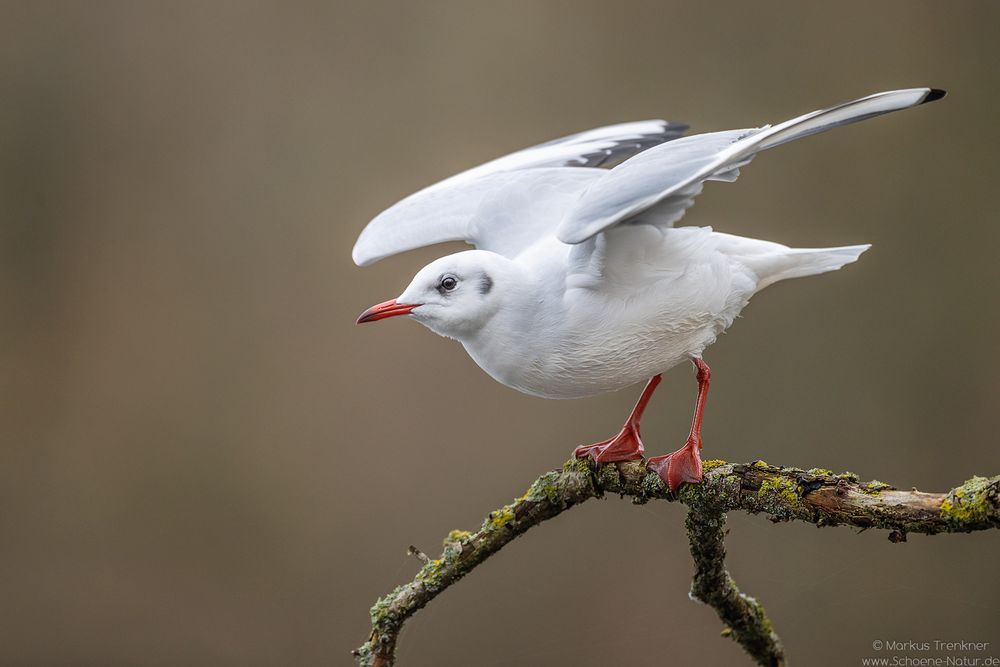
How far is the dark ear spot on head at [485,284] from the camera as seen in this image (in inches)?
63.7

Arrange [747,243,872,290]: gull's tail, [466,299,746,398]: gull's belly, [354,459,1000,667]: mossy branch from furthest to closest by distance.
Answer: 1. [747,243,872,290]: gull's tail
2. [466,299,746,398]: gull's belly
3. [354,459,1000,667]: mossy branch

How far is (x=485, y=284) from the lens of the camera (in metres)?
1.62

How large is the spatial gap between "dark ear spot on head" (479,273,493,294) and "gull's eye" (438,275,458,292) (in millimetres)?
42

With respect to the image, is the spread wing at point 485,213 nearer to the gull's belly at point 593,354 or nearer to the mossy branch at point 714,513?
the gull's belly at point 593,354

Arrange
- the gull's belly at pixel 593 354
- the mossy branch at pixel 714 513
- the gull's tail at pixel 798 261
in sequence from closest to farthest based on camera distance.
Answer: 1. the mossy branch at pixel 714 513
2. the gull's belly at pixel 593 354
3. the gull's tail at pixel 798 261

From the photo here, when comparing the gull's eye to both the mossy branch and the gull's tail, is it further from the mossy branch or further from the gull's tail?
the gull's tail

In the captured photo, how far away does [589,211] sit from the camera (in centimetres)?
143

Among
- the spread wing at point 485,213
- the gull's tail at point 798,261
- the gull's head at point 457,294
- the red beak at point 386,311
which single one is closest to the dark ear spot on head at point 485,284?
the gull's head at point 457,294

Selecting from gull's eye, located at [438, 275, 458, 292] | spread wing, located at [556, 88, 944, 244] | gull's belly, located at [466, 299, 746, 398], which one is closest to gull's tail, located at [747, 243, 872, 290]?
gull's belly, located at [466, 299, 746, 398]

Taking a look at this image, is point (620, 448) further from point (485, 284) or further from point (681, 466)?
point (485, 284)

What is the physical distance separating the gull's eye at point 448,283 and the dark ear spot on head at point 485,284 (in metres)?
0.04

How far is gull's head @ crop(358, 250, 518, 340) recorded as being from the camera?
161cm

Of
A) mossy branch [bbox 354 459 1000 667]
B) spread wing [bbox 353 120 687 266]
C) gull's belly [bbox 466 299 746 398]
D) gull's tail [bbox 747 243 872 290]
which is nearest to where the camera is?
mossy branch [bbox 354 459 1000 667]

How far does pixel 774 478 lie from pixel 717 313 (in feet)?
1.02
